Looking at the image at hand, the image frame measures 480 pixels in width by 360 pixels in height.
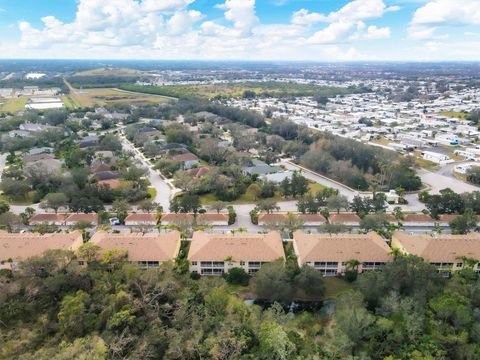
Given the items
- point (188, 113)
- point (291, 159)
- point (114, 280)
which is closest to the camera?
point (114, 280)

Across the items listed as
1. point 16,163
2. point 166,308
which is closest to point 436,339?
point 166,308

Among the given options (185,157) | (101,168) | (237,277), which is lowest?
(237,277)

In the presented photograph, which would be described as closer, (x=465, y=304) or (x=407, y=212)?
(x=465, y=304)

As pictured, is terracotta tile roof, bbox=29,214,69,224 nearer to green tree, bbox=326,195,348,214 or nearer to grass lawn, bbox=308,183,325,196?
green tree, bbox=326,195,348,214

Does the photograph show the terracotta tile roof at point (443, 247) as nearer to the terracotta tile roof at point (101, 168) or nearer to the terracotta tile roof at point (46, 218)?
the terracotta tile roof at point (46, 218)

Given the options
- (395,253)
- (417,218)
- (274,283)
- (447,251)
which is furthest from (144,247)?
(417,218)

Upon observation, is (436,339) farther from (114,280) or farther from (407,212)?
(407,212)

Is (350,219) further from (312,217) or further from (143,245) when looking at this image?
(143,245)

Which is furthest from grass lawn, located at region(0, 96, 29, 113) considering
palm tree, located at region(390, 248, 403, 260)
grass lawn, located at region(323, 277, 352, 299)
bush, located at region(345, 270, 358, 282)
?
palm tree, located at region(390, 248, 403, 260)

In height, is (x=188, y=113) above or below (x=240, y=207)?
above
